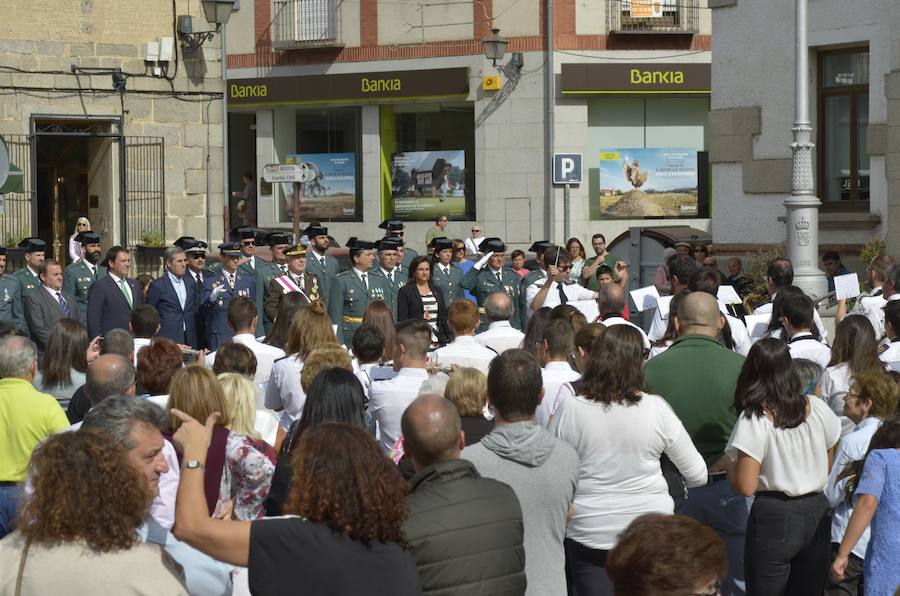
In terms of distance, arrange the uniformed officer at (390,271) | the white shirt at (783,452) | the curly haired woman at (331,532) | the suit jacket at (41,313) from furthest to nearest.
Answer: the uniformed officer at (390,271) → the suit jacket at (41,313) → the white shirt at (783,452) → the curly haired woman at (331,532)

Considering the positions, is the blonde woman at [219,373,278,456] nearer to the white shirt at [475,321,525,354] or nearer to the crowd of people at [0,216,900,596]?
the crowd of people at [0,216,900,596]

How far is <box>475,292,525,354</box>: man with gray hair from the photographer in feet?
29.1

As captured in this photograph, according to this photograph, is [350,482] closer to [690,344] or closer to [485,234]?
[690,344]

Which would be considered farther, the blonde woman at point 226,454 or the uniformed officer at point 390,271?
the uniformed officer at point 390,271

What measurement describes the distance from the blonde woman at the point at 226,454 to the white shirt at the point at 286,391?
1734mm

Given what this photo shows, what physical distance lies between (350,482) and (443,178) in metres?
25.6

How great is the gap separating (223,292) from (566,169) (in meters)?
12.8

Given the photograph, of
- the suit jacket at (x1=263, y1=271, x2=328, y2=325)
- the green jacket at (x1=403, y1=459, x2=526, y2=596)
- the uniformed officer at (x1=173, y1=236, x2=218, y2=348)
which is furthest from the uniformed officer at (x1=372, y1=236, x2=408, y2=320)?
the green jacket at (x1=403, y1=459, x2=526, y2=596)

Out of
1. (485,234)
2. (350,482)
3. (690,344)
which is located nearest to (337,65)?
(485,234)

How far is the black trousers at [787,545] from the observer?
18.7 feet

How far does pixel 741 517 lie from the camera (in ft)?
20.6

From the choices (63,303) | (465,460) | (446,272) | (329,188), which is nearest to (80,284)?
(63,303)

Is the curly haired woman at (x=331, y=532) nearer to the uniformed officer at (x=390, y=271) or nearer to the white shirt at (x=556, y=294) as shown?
the white shirt at (x=556, y=294)

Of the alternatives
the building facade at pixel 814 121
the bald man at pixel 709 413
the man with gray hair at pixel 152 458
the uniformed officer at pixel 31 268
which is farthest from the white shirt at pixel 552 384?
Answer: the building facade at pixel 814 121
